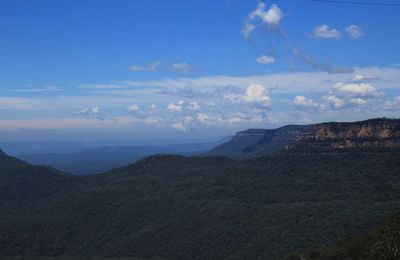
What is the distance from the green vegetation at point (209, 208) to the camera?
210 feet

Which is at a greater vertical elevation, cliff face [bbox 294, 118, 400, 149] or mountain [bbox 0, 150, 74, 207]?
cliff face [bbox 294, 118, 400, 149]

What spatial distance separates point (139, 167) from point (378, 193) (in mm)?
69091

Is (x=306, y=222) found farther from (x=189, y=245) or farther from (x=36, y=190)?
(x=36, y=190)

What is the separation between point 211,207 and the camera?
269 ft

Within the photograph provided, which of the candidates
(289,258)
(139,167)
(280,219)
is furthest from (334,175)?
(139,167)

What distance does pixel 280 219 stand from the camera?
67.6 metres

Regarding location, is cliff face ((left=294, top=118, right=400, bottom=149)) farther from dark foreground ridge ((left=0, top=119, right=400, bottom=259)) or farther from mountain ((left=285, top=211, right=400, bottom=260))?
mountain ((left=285, top=211, right=400, bottom=260))

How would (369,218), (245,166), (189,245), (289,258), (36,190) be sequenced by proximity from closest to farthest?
(289,258), (369,218), (189,245), (245,166), (36,190)

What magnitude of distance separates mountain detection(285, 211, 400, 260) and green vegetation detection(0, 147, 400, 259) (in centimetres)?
1241

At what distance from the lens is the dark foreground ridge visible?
6406 cm

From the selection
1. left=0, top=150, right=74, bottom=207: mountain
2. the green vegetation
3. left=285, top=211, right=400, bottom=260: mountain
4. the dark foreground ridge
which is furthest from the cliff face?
left=0, top=150, right=74, bottom=207: mountain

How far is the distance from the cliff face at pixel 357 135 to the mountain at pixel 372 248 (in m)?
50.2

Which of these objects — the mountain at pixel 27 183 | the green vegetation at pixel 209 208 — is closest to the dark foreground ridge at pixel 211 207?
the green vegetation at pixel 209 208

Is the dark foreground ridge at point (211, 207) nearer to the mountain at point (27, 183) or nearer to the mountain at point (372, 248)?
the mountain at point (27, 183)
